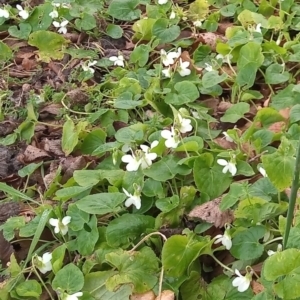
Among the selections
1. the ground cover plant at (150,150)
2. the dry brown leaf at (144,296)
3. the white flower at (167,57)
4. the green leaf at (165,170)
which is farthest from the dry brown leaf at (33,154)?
the dry brown leaf at (144,296)

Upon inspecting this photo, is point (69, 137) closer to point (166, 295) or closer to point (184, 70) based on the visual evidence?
point (184, 70)

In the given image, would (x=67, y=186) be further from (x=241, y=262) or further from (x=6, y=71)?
(x=6, y=71)

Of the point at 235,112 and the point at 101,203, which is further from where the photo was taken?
the point at 235,112

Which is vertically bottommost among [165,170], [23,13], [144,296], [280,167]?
[144,296]

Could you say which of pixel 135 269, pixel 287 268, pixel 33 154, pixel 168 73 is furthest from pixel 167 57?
pixel 287 268

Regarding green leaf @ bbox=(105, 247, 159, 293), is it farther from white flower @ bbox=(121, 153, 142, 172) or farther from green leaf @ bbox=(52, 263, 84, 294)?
white flower @ bbox=(121, 153, 142, 172)

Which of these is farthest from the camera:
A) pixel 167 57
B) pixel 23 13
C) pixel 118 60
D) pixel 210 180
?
pixel 23 13
